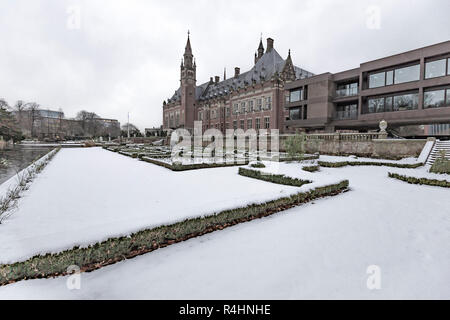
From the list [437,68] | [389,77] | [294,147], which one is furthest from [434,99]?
[294,147]

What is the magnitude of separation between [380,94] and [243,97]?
25314 mm

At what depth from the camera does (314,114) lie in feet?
104

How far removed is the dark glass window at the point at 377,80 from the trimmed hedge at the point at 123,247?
28795mm

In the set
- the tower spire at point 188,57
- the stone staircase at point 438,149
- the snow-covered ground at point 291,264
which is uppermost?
the tower spire at point 188,57

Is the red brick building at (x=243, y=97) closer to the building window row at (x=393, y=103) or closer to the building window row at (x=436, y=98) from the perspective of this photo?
the building window row at (x=393, y=103)

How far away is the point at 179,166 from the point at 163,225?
27.8 ft

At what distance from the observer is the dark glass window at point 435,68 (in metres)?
21.0

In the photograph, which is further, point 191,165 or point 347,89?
point 347,89

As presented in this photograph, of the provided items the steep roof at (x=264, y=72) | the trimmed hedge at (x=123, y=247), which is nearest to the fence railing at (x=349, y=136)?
the steep roof at (x=264, y=72)

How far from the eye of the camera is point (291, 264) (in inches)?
133

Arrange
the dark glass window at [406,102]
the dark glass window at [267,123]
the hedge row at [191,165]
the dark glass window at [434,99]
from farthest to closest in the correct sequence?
the dark glass window at [267,123]
the dark glass window at [406,102]
the dark glass window at [434,99]
the hedge row at [191,165]

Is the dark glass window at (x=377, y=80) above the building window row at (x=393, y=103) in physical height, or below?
above
